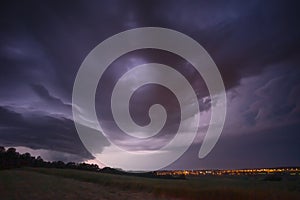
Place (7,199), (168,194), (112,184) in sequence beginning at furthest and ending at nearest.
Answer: (112,184) < (168,194) < (7,199)

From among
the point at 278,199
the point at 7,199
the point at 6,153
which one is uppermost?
the point at 6,153

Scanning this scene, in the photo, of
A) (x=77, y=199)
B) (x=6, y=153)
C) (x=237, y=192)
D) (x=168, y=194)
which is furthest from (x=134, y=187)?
(x=6, y=153)

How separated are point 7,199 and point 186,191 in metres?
20.4

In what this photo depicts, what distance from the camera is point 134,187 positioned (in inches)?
1452

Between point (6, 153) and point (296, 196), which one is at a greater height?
point (6, 153)

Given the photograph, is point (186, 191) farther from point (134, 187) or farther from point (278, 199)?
point (278, 199)

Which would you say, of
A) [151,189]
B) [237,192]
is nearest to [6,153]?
[151,189]

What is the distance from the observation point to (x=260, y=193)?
957 inches

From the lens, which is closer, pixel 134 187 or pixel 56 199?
pixel 56 199

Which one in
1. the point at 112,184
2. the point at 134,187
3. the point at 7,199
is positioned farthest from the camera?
the point at 112,184

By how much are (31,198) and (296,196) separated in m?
21.7

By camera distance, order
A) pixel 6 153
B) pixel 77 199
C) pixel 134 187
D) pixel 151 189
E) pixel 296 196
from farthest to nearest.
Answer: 1. pixel 6 153
2. pixel 134 187
3. pixel 151 189
4. pixel 296 196
5. pixel 77 199

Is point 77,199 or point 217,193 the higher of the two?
point 217,193

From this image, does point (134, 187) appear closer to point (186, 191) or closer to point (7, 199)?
point (186, 191)
